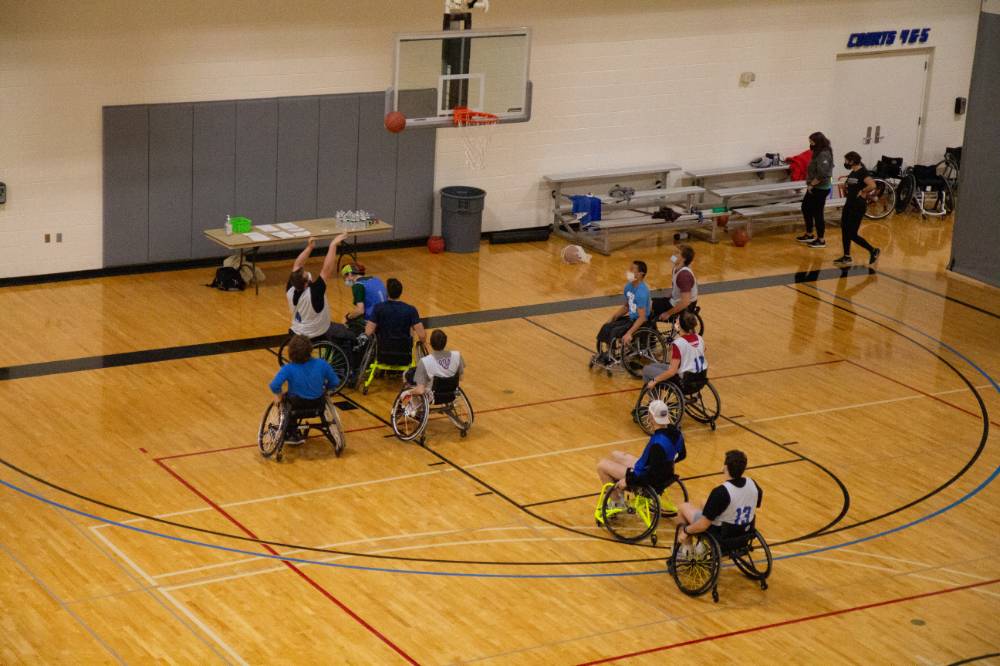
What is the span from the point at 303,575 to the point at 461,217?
31.1ft

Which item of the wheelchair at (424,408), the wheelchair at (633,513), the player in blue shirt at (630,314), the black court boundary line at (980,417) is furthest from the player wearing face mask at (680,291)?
the wheelchair at (633,513)

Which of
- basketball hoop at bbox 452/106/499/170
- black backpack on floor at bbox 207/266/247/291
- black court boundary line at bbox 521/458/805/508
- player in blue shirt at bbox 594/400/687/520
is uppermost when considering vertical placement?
basketball hoop at bbox 452/106/499/170

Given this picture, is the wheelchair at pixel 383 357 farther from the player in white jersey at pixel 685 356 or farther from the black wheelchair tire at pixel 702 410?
the black wheelchair tire at pixel 702 410

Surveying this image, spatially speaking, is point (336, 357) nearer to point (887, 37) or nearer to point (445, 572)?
point (445, 572)

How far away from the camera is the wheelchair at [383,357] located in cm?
1415

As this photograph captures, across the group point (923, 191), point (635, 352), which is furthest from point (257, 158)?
point (923, 191)

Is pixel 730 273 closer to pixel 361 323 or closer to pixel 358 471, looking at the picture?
pixel 361 323

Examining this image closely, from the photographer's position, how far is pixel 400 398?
13.3 m

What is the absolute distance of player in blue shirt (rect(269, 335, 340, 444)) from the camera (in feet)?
40.3

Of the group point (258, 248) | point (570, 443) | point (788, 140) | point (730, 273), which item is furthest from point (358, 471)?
point (788, 140)

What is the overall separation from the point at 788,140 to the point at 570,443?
10.9 metres

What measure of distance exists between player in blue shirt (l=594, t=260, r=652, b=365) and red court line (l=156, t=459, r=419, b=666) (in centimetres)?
500

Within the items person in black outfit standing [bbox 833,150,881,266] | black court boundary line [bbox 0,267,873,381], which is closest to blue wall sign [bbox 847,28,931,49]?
person in black outfit standing [bbox 833,150,881,266]

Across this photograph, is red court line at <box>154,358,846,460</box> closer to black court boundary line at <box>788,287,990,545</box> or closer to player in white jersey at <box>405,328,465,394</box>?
player in white jersey at <box>405,328,465,394</box>
